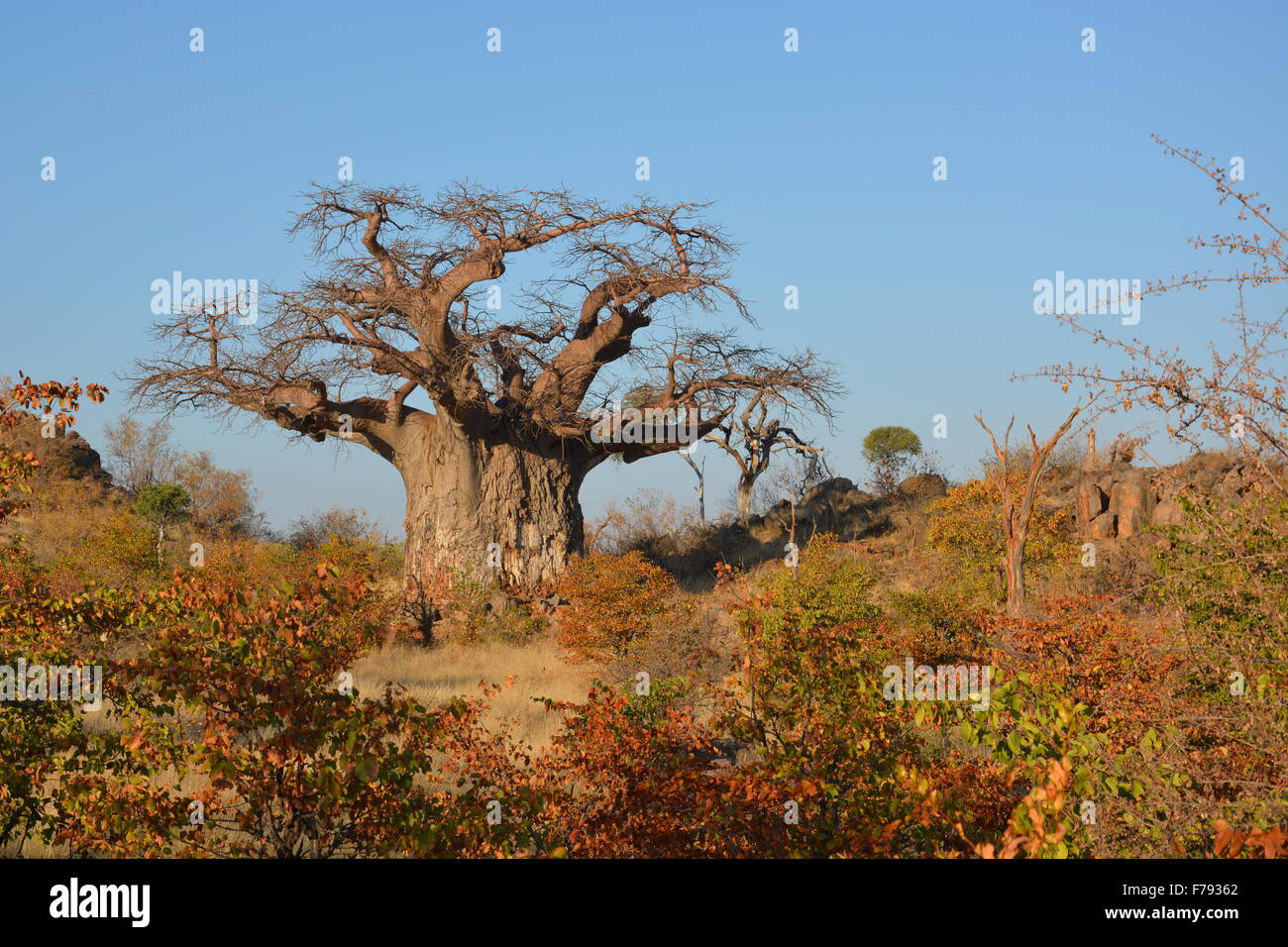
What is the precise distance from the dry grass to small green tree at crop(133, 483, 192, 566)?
14423 millimetres

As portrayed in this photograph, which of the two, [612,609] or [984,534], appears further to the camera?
[984,534]

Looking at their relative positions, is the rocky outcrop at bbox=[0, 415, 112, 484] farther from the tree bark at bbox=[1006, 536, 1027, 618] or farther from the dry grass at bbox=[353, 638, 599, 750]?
the tree bark at bbox=[1006, 536, 1027, 618]

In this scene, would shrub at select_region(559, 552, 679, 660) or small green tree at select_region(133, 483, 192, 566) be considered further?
small green tree at select_region(133, 483, 192, 566)

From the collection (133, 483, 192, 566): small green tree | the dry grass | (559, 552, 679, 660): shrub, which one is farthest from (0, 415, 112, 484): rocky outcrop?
(559, 552, 679, 660): shrub

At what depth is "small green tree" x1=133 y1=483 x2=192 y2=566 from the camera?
3050 centimetres

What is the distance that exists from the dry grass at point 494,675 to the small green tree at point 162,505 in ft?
47.3

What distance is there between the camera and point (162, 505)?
3098 centimetres

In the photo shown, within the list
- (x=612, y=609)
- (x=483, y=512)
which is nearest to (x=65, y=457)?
(x=483, y=512)

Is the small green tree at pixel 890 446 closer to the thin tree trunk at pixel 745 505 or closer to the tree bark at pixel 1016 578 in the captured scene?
the thin tree trunk at pixel 745 505

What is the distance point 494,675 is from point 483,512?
16.4ft

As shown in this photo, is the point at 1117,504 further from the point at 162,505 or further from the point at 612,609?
the point at 162,505
